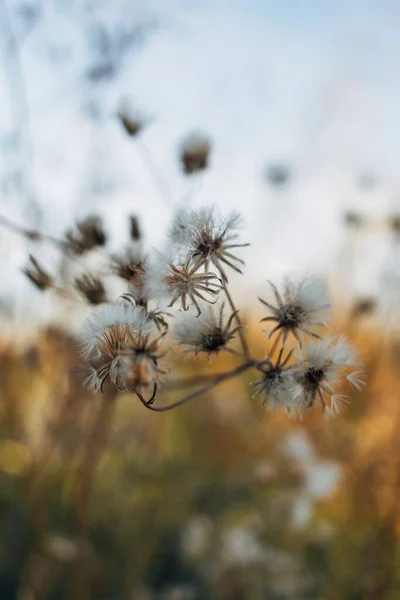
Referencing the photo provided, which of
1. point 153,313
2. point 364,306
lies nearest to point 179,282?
point 153,313

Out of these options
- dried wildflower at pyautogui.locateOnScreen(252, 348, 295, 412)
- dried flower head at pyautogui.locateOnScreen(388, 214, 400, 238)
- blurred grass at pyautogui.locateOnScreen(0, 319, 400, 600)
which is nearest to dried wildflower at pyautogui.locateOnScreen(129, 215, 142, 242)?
dried wildflower at pyautogui.locateOnScreen(252, 348, 295, 412)

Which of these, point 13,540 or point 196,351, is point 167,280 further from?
point 13,540

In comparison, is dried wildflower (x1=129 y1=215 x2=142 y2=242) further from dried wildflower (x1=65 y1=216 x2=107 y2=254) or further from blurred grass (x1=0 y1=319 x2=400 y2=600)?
blurred grass (x1=0 y1=319 x2=400 y2=600)

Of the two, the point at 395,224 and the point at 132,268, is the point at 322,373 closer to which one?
the point at 132,268

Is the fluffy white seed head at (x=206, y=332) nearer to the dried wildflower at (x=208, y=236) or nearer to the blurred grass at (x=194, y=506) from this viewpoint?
the dried wildflower at (x=208, y=236)

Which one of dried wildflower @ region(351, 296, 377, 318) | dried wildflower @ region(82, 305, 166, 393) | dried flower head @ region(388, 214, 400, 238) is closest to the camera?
dried wildflower @ region(82, 305, 166, 393)

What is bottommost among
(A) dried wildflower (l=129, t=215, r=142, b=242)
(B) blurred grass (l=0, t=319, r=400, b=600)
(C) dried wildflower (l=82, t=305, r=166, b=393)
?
(C) dried wildflower (l=82, t=305, r=166, b=393)

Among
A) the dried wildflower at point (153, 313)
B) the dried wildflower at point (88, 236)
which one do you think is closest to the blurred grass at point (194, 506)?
the dried wildflower at point (88, 236)
